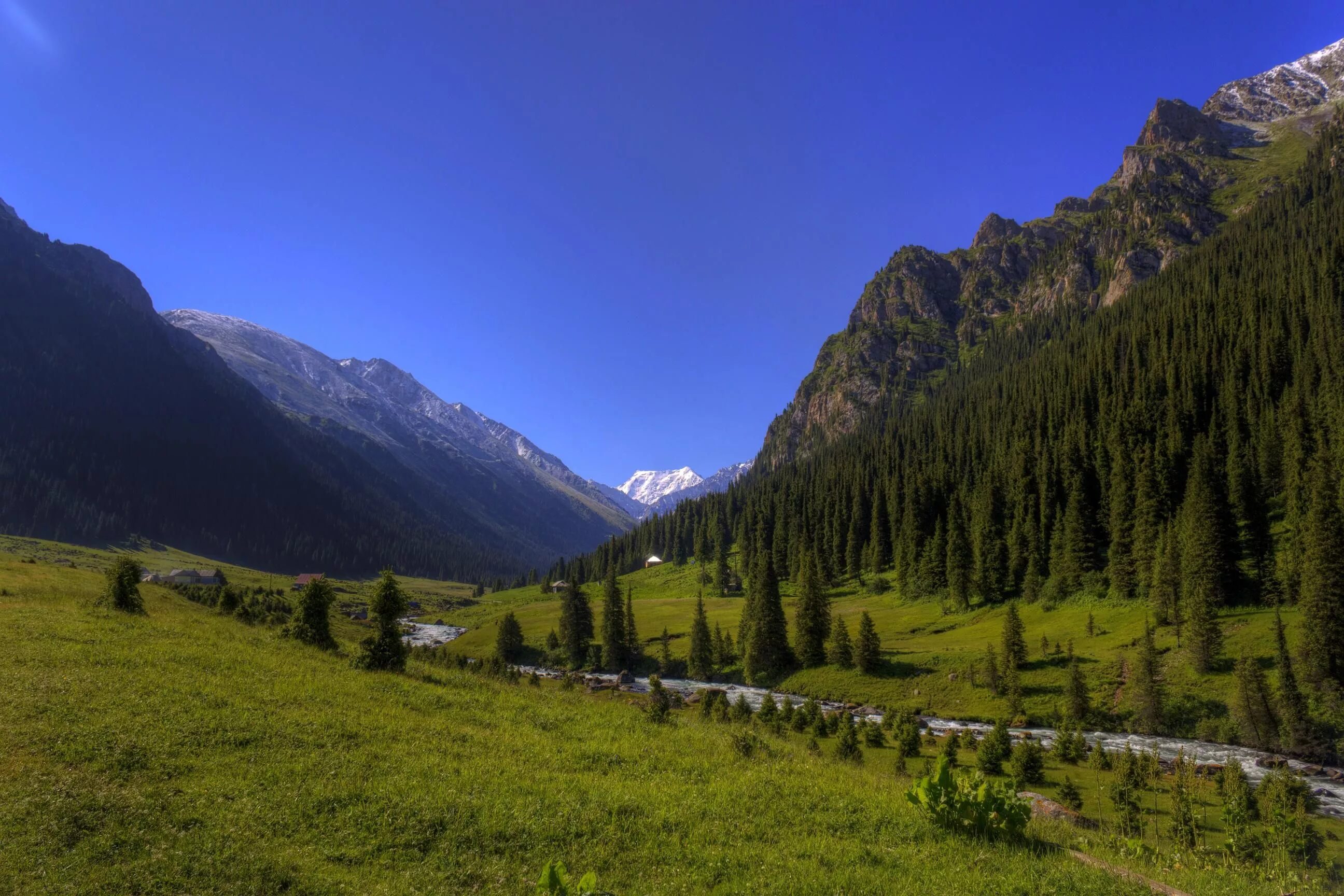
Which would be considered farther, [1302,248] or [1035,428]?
[1302,248]

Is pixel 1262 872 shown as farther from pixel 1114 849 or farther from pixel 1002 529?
pixel 1002 529

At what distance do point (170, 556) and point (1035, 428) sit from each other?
870 ft

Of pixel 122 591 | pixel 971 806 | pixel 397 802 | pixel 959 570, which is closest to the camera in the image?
pixel 971 806

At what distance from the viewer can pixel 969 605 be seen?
89125 millimetres

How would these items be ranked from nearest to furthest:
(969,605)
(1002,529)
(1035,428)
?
(969,605) → (1002,529) → (1035,428)

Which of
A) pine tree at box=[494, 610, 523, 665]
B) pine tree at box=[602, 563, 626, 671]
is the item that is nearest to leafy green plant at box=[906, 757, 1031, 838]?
pine tree at box=[602, 563, 626, 671]

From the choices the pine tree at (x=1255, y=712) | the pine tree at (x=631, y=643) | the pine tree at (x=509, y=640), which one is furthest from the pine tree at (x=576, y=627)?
the pine tree at (x=1255, y=712)

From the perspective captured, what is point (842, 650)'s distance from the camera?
73062 millimetres

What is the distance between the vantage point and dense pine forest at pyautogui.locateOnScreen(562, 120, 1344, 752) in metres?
60.1

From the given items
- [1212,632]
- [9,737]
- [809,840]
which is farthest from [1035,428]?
[9,737]

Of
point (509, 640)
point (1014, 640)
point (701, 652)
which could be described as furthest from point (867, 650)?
point (509, 640)

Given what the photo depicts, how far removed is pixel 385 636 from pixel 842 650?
59593mm

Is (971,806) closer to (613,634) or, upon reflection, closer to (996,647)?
(996,647)

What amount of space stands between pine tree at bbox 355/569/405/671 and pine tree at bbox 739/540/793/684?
57.8 m
